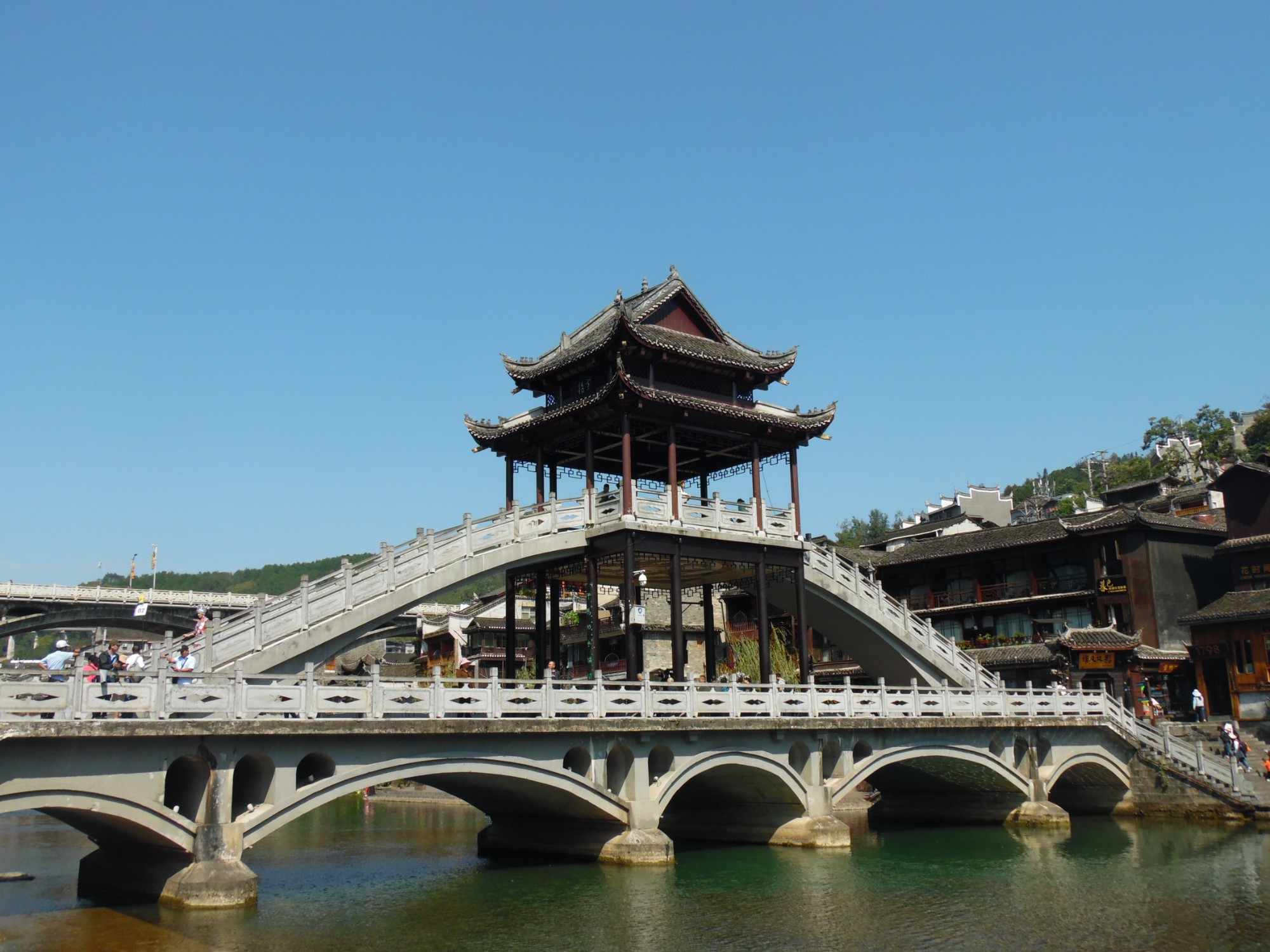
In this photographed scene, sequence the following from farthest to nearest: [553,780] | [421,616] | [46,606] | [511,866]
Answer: [421,616] < [46,606] < [511,866] < [553,780]

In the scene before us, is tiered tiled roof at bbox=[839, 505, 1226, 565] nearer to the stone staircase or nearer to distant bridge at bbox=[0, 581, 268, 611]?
the stone staircase

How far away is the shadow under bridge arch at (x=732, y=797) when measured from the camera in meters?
27.3

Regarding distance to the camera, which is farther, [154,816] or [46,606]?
[46,606]

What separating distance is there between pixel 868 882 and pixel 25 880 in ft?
65.3

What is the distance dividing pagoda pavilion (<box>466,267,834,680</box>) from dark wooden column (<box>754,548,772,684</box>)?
0.05m

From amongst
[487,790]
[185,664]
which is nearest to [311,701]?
[185,664]

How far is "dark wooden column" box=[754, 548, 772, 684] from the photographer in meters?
32.1

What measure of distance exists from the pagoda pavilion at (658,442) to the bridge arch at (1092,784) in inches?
471

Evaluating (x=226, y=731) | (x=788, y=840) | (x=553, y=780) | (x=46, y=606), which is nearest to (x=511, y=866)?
(x=553, y=780)

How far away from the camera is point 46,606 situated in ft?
222

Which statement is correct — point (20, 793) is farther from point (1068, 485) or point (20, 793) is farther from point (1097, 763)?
point (1068, 485)

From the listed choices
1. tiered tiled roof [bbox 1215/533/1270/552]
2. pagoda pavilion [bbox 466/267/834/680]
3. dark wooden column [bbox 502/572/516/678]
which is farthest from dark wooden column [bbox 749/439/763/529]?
tiered tiled roof [bbox 1215/533/1270/552]

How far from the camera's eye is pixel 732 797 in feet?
105

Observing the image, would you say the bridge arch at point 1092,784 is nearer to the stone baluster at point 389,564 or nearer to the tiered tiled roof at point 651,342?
the tiered tiled roof at point 651,342
